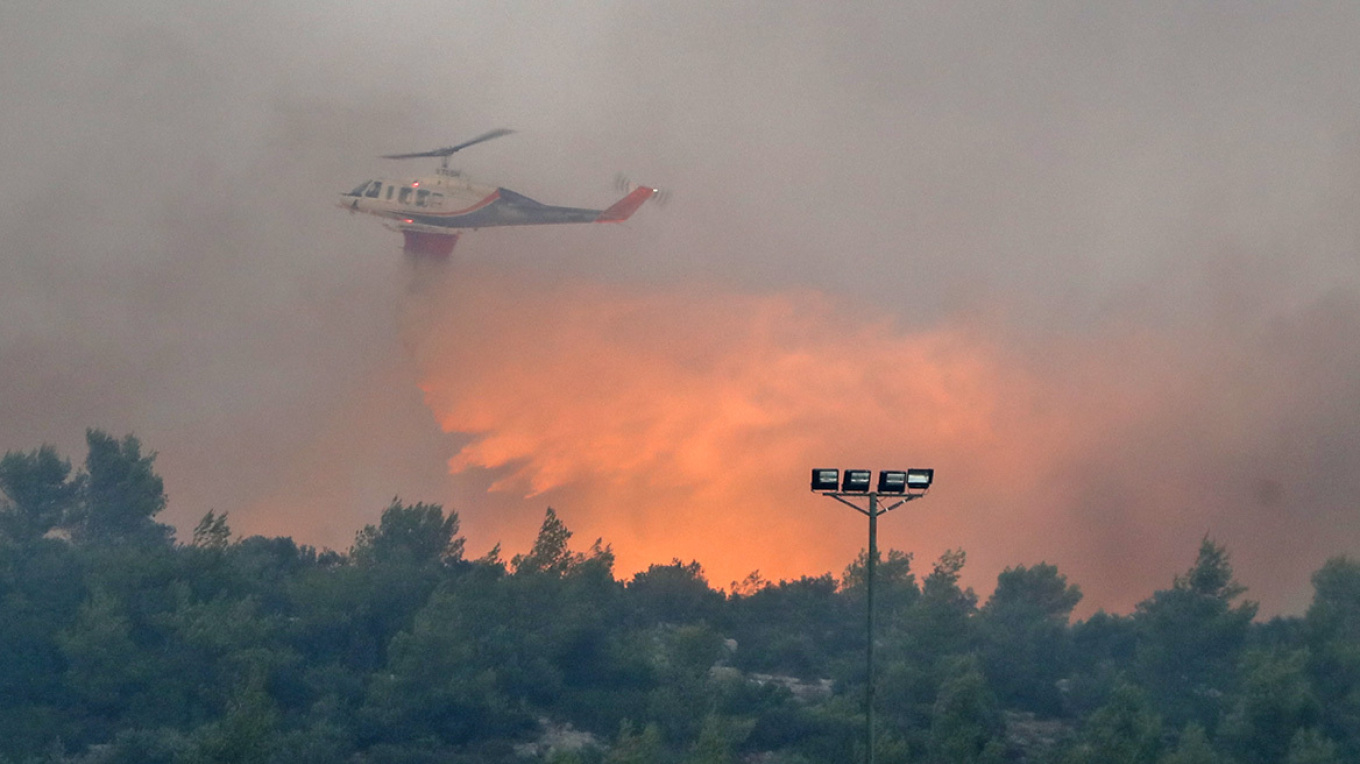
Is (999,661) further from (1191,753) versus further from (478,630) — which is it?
(478,630)

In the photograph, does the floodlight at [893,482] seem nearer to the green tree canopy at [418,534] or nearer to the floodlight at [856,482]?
the floodlight at [856,482]

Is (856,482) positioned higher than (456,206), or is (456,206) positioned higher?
(456,206)

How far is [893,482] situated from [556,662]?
→ 1958 inches

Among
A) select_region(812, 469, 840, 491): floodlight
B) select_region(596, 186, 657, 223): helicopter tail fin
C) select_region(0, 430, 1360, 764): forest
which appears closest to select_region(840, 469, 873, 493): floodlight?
select_region(812, 469, 840, 491): floodlight

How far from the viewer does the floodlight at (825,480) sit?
6272cm

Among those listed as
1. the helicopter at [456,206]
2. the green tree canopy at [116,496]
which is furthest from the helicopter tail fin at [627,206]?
the green tree canopy at [116,496]

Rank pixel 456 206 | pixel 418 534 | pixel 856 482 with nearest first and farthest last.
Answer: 1. pixel 856 482
2. pixel 456 206
3. pixel 418 534

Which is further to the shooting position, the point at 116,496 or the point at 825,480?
the point at 116,496

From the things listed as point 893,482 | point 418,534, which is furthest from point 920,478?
point 418,534

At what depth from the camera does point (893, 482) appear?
6216cm

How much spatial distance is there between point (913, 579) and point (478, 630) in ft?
149

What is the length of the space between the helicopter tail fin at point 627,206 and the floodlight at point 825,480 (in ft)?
122

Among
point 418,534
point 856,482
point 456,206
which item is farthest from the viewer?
point 418,534

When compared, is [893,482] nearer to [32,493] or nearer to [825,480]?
[825,480]
